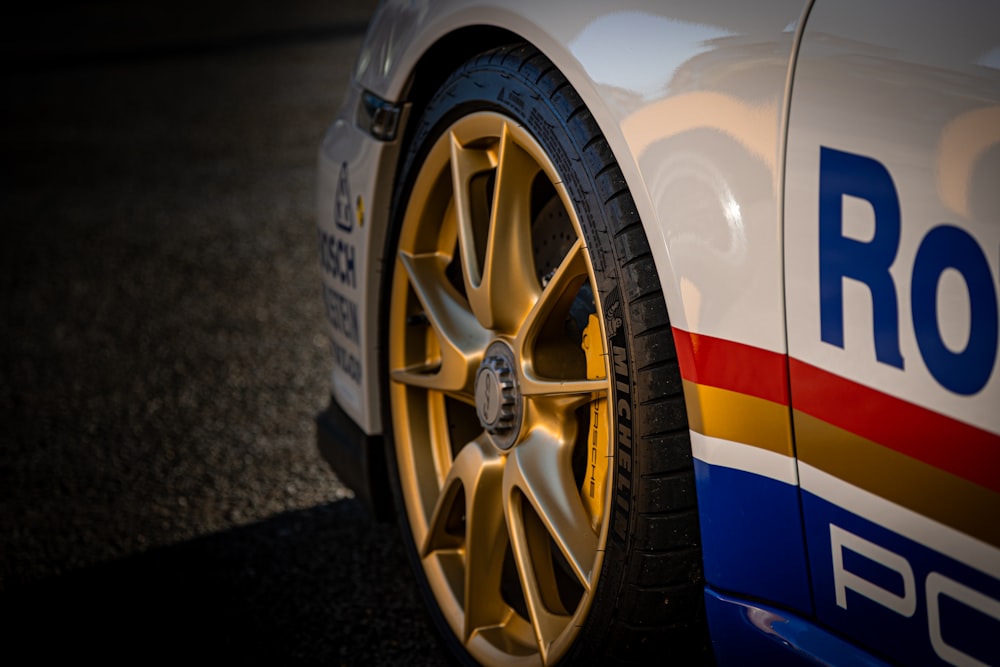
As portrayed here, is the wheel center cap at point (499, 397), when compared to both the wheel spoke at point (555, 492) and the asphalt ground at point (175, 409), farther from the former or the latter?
the asphalt ground at point (175, 409)

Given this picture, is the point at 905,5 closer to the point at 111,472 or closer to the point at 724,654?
the point at 724,654

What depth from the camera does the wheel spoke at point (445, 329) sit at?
1713mm

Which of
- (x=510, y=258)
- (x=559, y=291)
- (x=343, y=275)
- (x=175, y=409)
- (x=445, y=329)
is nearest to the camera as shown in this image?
(x=559, y=291)

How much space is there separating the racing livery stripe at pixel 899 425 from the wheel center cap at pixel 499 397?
0.53 m

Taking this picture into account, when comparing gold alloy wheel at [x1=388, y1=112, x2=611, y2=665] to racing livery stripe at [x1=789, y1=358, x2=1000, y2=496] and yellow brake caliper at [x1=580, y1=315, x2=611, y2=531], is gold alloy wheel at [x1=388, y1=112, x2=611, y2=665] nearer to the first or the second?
yellow brake caliper at [x1=580, y1=315, x2=611, y2=531]

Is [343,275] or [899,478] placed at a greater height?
[899,478]

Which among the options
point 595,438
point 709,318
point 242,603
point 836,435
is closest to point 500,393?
point 595,438

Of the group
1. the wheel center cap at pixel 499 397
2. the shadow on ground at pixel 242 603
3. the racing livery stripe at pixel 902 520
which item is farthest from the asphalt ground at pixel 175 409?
the racing livery stripe at pixel 902 520

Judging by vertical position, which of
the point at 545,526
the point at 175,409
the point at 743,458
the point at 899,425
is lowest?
the point at 175,409

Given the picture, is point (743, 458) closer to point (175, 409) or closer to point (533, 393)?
point (533, 393)

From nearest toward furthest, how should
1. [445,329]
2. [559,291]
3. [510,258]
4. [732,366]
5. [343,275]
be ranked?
[732,366]
[559,291]
[510,258]
[445,329]
[343,275]

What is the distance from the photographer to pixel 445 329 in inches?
69.0

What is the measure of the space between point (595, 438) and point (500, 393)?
16cm

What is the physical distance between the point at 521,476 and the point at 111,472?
148 centimetres
